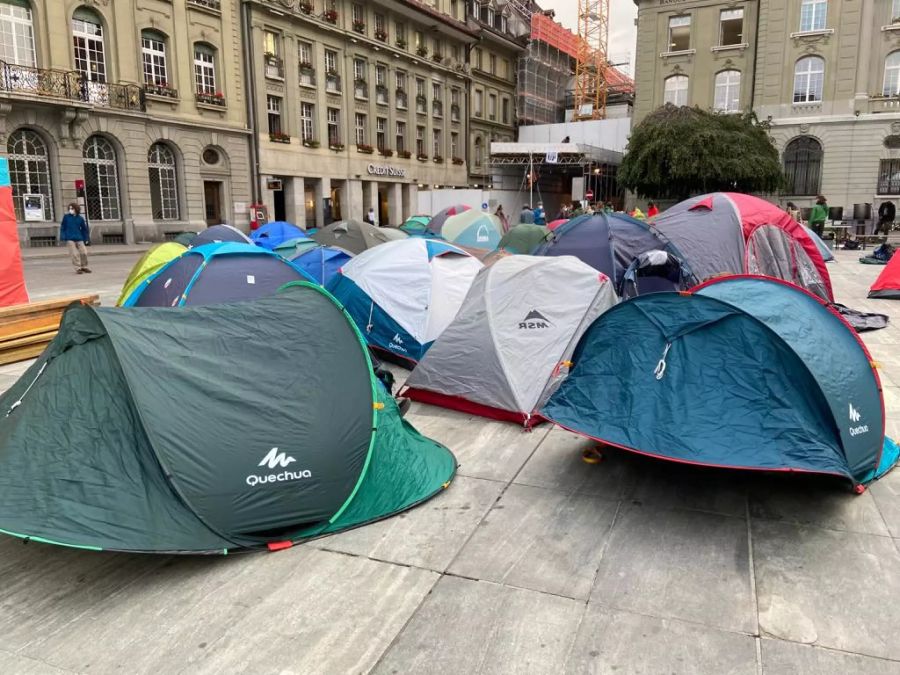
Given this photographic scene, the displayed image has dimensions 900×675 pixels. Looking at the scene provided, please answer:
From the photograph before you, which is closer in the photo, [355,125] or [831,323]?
[831,323]

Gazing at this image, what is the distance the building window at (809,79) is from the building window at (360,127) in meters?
22.5

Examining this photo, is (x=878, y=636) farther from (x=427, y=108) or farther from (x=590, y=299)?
(x=427, y=108)

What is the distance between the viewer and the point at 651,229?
1068 centimetres

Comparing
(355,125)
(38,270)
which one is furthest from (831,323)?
(355,125)

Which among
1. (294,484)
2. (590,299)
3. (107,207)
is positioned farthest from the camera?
(107,207)

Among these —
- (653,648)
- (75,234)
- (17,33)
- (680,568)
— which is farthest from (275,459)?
(17,33)

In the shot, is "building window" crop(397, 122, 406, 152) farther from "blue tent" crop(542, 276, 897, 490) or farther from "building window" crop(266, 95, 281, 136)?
"blue tent" crop(542, 276, 897, 490)

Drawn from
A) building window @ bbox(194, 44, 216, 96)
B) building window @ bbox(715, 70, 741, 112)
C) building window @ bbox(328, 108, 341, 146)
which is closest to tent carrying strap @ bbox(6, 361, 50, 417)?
building window @ bbox(194, 44, 216, 96)

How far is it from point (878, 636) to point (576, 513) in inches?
68.1

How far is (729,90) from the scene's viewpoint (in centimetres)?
3456

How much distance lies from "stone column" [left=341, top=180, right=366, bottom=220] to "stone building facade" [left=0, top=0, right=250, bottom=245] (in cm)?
729

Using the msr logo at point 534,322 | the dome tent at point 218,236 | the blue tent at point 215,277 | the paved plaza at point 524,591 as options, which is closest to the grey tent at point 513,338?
the msr logo at point 534,322

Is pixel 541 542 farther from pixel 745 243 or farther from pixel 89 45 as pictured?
pixel 89 45

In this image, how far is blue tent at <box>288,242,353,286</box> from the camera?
10102 millimetres
